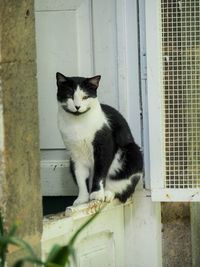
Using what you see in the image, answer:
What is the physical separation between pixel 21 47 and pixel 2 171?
55 cm

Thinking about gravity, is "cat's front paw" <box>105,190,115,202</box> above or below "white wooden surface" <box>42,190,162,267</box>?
above

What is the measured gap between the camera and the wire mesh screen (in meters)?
3.39

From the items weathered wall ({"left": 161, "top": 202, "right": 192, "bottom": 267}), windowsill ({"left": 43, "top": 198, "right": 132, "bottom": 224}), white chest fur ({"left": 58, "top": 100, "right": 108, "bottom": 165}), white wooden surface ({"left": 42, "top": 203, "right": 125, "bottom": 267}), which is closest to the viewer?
windowsill ({"left": 43, "top": 198, "right": 132, "bottom": 224})

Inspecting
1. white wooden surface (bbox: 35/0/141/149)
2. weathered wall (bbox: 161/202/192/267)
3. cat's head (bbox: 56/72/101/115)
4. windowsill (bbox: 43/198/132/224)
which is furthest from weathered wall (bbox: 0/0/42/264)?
weathered wall (bbox: 161/202/192/267)

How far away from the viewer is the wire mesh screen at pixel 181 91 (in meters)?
3.39

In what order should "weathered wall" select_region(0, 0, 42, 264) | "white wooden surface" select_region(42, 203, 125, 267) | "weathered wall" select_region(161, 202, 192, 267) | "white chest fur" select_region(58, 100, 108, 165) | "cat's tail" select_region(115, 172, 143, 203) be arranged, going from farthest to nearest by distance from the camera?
"weathered wall" select_region(161, 202, 192, 267), "cat's tail" select_region(115, 172, 143, 203), "white chest fur" select_region(58, 100, 108, 165), "white wooden surface" select_region(42, 203, 125, 267), "weathered wall" select_region(0, 0, 42, 264)

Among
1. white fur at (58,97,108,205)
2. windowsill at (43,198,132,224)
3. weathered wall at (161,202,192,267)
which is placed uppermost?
white fur at (58,97,108,205)

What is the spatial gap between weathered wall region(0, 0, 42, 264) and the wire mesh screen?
1022 mm

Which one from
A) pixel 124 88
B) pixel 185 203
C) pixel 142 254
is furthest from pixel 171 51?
pixel 142 254

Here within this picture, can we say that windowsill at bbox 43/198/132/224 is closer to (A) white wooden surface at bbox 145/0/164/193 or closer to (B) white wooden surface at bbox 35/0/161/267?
(B) white wooden surface at bbox 35/0/161/267

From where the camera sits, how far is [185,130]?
3479 mm

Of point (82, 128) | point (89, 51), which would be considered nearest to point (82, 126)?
point (82, 128)

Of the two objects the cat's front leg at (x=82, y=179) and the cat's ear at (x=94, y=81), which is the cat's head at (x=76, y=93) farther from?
the cat's front leg at (x=82, y=179)

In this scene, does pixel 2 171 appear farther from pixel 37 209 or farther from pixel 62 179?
pixel 62 179
